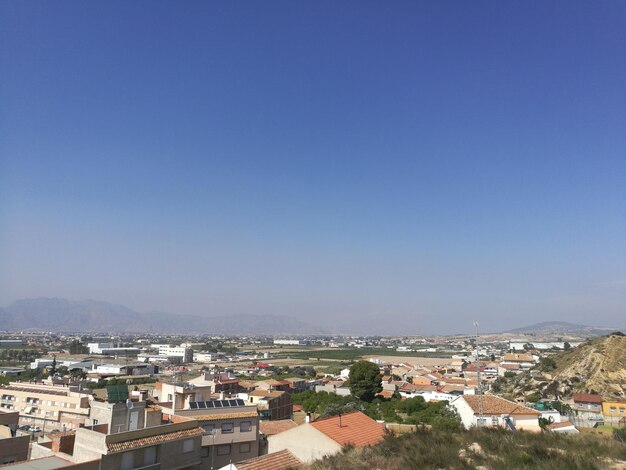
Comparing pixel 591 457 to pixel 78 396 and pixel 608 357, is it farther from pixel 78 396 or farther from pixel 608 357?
pixel 608 357

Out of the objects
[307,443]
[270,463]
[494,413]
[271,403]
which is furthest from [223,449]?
[271,403]

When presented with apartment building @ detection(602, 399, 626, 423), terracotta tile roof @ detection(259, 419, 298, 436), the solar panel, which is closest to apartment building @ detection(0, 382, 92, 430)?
terracotta tile roof @ detection(259, 419, 298, 436)

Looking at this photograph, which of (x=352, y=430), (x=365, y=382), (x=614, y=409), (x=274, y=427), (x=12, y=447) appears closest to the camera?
(x=12, y=447)

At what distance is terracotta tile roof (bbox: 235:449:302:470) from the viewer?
1509 cm

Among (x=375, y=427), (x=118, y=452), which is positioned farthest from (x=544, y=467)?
(x=118, y=452)

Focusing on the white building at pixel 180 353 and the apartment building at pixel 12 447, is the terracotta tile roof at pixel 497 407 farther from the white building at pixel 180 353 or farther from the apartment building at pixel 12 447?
the white building at pixel 180 353

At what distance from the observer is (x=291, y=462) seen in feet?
55.1

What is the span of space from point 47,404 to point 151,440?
31.5 meters

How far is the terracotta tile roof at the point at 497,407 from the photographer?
3206 centimetres

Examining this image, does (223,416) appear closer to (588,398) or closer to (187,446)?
(187,446)

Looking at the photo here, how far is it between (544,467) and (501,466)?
0.88m

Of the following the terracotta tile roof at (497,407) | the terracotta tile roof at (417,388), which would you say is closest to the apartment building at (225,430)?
the terracotta tile roof at (497,407)

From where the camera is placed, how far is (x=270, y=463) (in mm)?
15812

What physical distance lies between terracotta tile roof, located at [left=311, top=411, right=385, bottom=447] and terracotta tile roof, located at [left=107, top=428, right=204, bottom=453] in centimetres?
566
